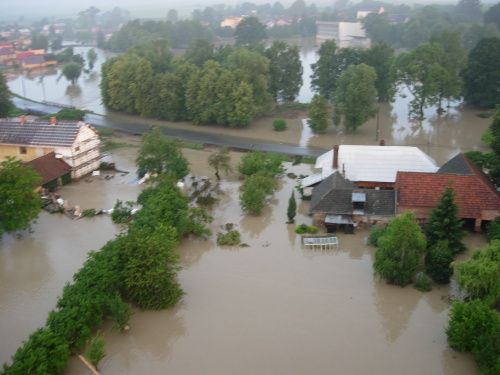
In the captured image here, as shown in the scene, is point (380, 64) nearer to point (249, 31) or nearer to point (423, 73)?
point (423, 73)

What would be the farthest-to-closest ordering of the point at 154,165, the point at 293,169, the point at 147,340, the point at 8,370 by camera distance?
the point at 293,169
the point at 154,165
the point at 147,340
the point at 8,370

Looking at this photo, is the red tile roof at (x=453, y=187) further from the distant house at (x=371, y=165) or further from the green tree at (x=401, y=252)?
the green tree at (x=401, y=252)

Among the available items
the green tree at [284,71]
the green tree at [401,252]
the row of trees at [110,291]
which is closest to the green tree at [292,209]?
the row of trees at [110,291]

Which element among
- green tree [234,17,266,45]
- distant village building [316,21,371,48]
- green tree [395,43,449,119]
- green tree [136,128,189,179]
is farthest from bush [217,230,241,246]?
distant village building [316,21,371,48]

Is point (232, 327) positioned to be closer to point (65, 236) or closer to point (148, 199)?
Answer: point (148, 199)

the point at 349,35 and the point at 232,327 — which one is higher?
the point at 349,35

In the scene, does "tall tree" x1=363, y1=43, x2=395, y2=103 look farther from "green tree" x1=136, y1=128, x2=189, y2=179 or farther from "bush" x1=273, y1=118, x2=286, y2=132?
"green tree" x1=136, y1=128, x2=189, y2=179

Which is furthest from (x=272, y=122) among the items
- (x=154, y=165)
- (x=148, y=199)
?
(x=148, y=199)
